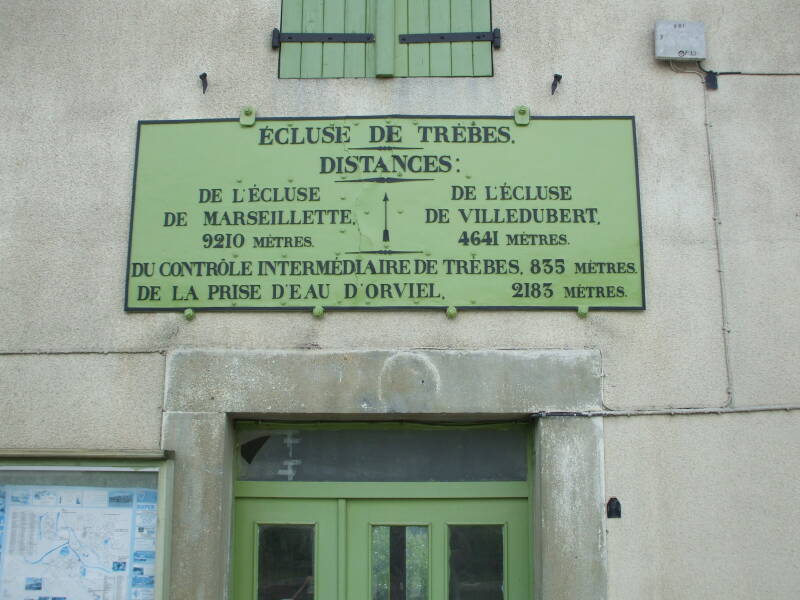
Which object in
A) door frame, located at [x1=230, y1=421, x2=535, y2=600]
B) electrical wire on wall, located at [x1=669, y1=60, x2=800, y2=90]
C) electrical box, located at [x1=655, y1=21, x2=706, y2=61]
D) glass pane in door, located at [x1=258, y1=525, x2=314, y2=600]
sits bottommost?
glass pane in door, located at [x1=258, y1=525, x2=314, y2=600]

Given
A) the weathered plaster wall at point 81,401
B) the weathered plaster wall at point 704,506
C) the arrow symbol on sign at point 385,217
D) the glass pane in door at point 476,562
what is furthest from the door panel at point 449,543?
the arrow symbol on sign at point 385,217

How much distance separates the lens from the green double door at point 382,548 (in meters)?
4.44

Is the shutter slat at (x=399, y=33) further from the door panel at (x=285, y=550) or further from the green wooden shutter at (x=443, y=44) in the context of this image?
the door panel at (x=285, y=550)

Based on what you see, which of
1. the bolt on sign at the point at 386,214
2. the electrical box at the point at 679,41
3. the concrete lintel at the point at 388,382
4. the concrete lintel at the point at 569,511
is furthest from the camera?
the electrical box at the point at 679,41

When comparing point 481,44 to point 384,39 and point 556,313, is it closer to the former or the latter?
point 384,39

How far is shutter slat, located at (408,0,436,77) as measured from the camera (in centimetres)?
480

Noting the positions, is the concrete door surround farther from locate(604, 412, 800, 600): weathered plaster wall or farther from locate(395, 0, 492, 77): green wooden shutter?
locate(395, 0, 492, 77): green wooden shutter

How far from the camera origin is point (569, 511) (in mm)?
4258

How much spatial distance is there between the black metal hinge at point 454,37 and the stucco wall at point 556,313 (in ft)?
0.27

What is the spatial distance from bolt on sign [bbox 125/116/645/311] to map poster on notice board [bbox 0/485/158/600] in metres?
1.05

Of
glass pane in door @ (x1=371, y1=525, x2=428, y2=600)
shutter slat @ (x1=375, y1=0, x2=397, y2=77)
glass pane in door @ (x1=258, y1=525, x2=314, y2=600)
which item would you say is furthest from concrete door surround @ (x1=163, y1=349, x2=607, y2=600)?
shutter slat @ (x1=375, y1=0, x2=397, y2=77)

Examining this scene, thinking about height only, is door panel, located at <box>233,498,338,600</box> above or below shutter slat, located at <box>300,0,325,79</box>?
below

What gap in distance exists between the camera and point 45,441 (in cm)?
439

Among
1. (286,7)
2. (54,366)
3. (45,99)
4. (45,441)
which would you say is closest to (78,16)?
(45,99)
